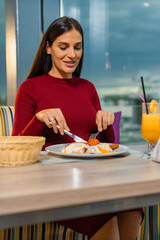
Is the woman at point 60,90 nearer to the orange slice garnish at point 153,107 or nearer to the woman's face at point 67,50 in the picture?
the woman's face at point 67,50

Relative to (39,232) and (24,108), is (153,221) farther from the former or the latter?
(24,108)

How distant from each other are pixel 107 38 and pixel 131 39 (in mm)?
305

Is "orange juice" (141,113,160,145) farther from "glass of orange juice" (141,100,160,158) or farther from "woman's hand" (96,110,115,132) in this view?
"woman's hand" (96,110,115,132)

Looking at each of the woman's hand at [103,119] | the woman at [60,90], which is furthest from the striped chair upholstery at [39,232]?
the woman's hand at [103,119]

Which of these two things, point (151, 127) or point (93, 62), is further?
point (93, 62)

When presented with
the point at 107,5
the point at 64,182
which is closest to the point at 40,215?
the point at 64,182

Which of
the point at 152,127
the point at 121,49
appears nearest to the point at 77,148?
the point at 152,127

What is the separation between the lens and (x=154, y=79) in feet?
12.0

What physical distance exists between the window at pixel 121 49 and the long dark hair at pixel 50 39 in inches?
59.2

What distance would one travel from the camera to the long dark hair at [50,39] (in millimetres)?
1626

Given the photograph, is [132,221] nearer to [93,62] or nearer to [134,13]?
[93,62]

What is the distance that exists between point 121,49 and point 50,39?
1863 mm

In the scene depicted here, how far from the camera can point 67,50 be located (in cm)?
161

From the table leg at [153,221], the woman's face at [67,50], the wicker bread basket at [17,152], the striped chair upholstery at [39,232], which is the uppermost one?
the woman's face at [67,50]
